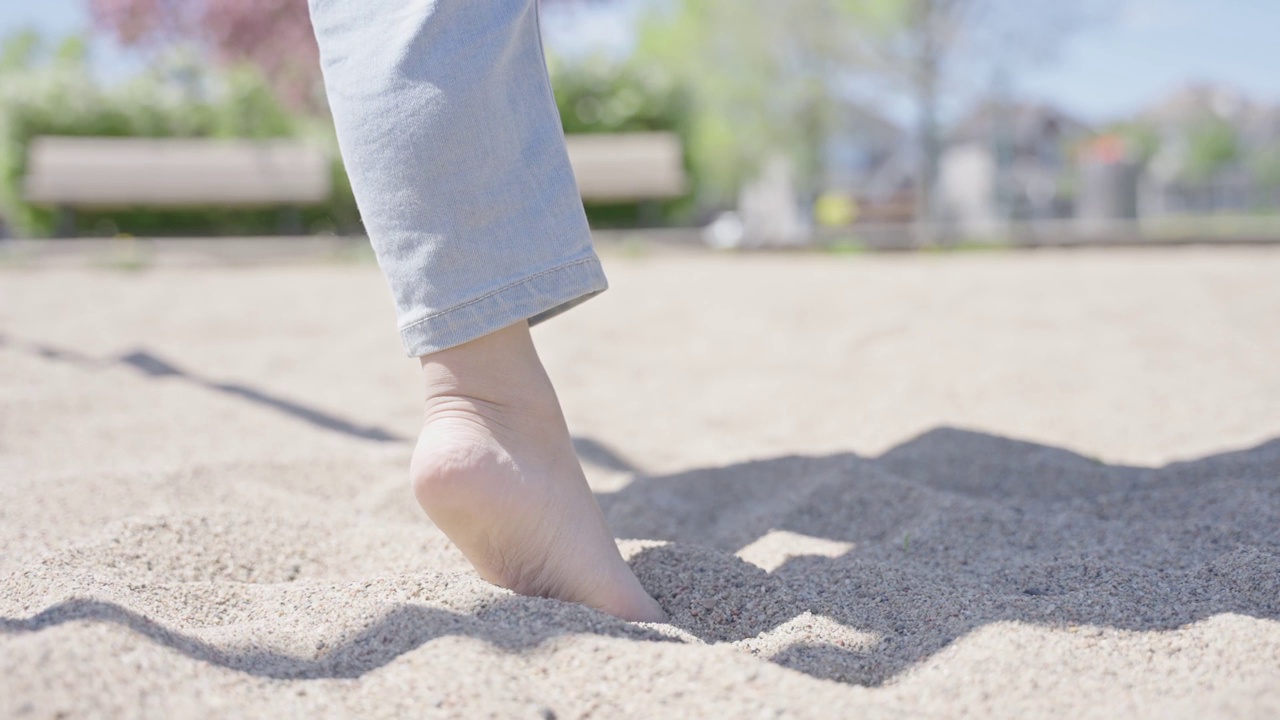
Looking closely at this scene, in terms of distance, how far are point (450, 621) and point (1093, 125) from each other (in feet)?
142

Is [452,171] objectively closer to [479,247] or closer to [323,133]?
[479,247]

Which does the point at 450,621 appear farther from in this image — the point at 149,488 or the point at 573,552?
the point at 149,488

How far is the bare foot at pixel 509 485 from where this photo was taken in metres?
1.08

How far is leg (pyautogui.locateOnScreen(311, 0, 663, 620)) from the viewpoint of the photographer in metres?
1.04

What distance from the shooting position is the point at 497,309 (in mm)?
1047

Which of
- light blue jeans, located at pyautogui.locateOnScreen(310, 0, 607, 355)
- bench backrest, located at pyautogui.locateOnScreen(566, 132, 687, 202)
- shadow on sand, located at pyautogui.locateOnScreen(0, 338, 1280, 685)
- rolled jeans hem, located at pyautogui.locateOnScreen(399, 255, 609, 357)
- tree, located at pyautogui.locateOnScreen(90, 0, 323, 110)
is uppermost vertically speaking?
tree, located at pyautogui.locateOnScreen(90, 0, 323, 110)

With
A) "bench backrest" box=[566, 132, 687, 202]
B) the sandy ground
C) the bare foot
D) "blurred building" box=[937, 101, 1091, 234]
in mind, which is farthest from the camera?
"blurred building" box=[937, 101, 1091, 234]

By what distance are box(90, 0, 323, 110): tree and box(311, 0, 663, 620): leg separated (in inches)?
259

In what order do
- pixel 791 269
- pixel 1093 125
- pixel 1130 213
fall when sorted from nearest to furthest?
pixel 791 269 < pixel 1130 213 < pixel 1093 125

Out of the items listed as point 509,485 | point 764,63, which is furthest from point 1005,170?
point 509,485

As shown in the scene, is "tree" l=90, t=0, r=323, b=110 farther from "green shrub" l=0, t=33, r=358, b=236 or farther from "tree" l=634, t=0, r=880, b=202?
"tree" l=634, t=0, r=880, b=202

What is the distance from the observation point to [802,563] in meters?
1.28

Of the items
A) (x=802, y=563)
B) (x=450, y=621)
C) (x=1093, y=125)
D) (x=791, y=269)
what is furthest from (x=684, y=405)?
(x=1093, y=125)

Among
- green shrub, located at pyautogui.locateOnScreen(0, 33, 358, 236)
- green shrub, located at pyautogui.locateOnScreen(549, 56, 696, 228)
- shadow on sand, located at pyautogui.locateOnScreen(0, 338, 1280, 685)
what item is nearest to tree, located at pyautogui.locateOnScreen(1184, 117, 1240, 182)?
green shrub, located at pyautogui.locateOnScreen(549, 56, 696, 228)
